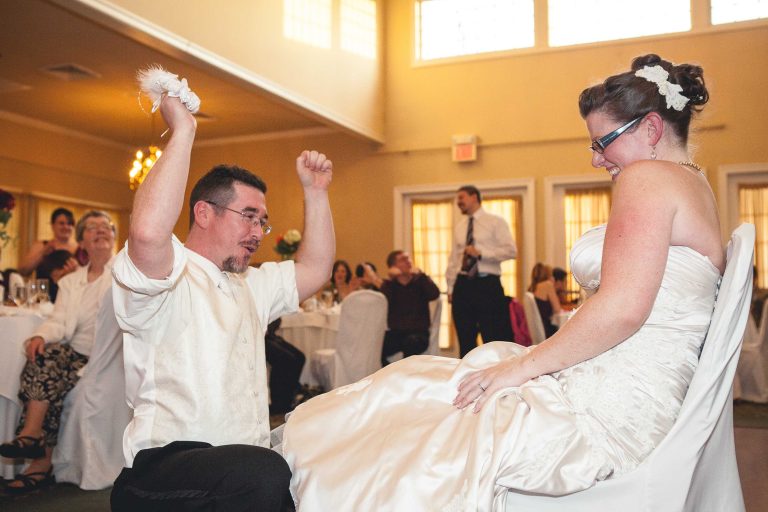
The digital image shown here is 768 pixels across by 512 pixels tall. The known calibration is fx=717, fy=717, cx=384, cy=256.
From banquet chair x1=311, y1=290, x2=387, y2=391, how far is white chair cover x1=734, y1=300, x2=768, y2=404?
3.34 meters

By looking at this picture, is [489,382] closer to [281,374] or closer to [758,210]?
[281,374]

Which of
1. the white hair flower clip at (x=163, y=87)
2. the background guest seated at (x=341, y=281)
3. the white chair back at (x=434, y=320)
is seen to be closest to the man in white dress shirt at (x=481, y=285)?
the white chair back at (x=434, y=320)

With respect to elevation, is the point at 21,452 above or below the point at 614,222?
below

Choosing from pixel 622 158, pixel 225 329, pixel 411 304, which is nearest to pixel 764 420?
pixel 411 304

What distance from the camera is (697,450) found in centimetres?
139

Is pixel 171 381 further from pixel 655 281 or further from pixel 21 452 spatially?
pixel 21 452

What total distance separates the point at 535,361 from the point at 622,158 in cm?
56

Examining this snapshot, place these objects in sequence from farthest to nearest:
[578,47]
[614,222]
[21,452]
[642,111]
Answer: [578,47] → [21,452] → [642,111] → [614,222]

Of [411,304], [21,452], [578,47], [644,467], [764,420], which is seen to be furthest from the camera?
[578,47]

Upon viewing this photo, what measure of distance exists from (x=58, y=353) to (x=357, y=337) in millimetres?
2129

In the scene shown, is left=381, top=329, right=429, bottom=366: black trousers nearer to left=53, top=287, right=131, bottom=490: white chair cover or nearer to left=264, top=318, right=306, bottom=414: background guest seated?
left=264, top=318, right=306, bottom=414: background guest seated

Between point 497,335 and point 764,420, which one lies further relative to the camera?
point 497,335

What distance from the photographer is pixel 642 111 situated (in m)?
1.68

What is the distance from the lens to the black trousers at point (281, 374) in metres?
5.64
